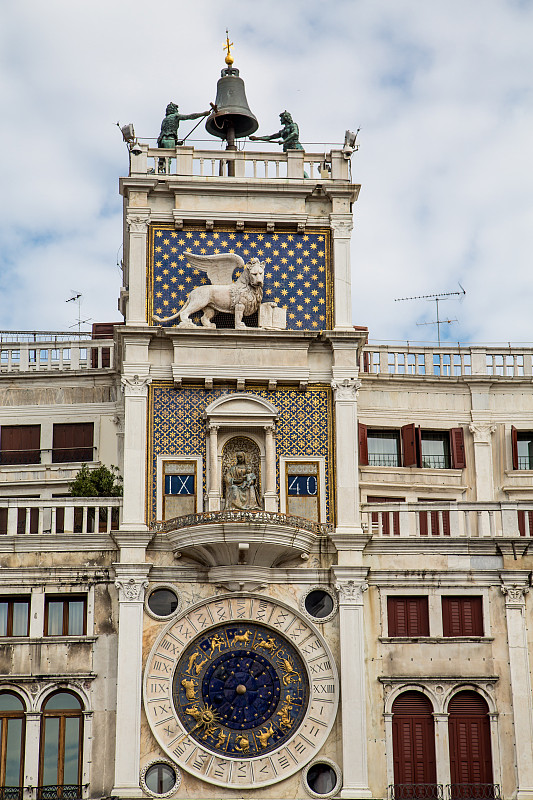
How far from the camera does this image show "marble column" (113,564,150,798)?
38688 millimetres

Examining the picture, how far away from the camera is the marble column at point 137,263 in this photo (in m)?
42.9

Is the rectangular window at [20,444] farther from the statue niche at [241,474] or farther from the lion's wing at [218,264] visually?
the lion's wing at [218,264]

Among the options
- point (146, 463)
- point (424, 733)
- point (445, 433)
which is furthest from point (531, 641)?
point (146, 463)

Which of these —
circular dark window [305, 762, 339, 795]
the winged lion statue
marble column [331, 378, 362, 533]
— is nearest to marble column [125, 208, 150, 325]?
the winged lion statue

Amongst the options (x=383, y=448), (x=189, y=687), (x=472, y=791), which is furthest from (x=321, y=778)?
(x=383, y=448)

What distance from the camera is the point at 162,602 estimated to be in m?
40.6

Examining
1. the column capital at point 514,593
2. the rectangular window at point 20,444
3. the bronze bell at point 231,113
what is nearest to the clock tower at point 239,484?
the bronze bell at point 231,113

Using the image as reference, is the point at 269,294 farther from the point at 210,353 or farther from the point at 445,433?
the point at 445,433

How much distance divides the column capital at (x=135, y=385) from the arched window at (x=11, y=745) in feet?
29.4

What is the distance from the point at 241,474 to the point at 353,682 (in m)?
6.56

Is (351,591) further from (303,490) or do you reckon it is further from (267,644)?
(303,490)

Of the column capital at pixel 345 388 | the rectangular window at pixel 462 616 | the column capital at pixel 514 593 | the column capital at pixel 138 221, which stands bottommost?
the rectangular window at pixel 462 616

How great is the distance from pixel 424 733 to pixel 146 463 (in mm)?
10628

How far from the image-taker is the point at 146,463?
41.7 m
